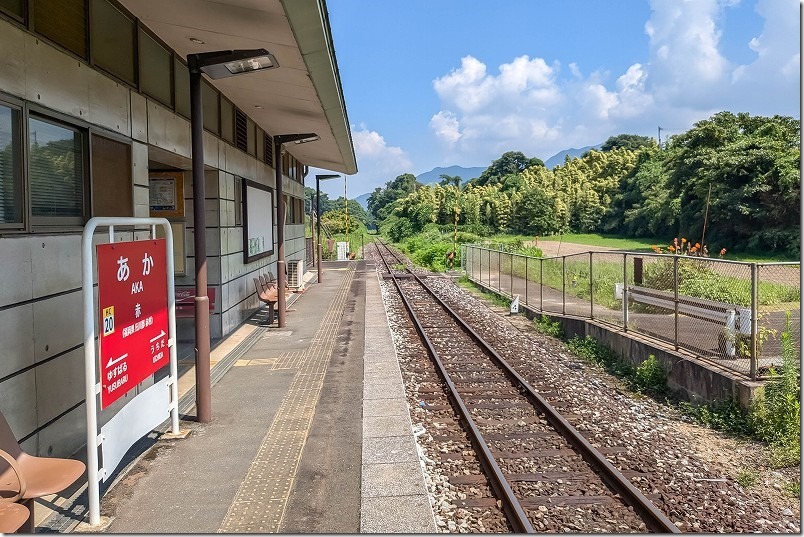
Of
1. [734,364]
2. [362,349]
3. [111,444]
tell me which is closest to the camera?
[111,444]

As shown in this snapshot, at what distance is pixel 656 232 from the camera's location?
190 ft

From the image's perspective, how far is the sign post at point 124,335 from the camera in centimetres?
435

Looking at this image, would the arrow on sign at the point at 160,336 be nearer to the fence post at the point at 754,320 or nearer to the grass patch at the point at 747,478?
the grass patch at the point at 747,478

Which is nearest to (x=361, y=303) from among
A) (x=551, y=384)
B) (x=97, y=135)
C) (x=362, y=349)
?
(x=362, y=349)

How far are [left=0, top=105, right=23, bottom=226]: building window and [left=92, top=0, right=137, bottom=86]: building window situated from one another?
1552 millimetres

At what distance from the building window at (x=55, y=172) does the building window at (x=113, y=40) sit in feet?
3.25

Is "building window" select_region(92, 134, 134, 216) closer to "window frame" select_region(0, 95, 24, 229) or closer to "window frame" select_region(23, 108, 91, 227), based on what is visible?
"window frame" select_region(23, 108, 91, 227)

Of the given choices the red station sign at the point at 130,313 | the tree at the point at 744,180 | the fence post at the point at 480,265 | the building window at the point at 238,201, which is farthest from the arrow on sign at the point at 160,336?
the tree at the point at 744,180

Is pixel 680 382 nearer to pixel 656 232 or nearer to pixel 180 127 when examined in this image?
pixel 180 127

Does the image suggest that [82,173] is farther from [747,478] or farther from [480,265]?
[480,265]

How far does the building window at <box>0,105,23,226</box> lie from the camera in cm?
465

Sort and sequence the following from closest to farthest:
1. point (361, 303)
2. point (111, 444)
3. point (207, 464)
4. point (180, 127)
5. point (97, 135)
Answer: point (111, 444), point (207, 464), point (97, 135), point (180, 127), point (361, 303)

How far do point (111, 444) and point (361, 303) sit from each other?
42.6 feet

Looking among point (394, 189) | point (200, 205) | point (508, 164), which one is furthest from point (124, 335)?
point (394, 189)
